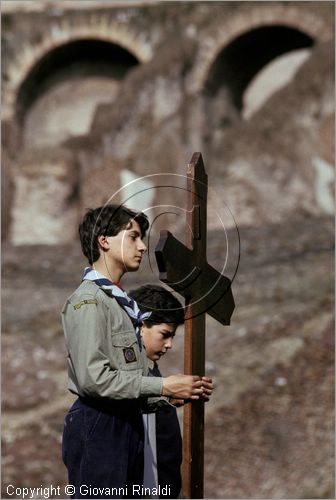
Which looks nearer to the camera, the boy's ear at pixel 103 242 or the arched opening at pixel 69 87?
the boy's ear at pixel 103 242

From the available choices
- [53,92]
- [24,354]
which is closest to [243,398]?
[24,354]

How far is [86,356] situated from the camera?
315 centimetres

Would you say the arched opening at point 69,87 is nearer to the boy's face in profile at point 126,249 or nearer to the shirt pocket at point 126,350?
the boy's face in profile at point 126,249

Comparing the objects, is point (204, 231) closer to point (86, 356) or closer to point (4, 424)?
point (86, 356)

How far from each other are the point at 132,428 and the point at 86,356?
0.28 meters

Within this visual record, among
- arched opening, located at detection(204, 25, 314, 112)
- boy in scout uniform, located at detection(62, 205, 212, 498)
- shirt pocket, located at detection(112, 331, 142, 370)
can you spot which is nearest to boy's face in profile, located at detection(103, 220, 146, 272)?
boy in scout uniform, located at detection(62, 205, 212, 498)

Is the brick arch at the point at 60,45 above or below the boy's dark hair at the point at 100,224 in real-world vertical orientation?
above

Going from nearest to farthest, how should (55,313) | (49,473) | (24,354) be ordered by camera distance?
(49,473)
(24,354)
(55,313)

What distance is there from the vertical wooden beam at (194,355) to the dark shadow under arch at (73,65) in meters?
18.9

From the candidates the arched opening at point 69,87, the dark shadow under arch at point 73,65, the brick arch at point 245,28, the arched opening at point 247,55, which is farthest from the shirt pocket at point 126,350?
the dark shadow under arch at point 73,65

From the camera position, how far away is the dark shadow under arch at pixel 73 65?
22.1 meters

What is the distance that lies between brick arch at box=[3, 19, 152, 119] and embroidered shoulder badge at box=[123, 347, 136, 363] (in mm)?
18366

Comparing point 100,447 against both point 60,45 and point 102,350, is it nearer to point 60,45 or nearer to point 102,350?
point 102,350

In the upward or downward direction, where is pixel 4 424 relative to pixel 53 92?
downward
